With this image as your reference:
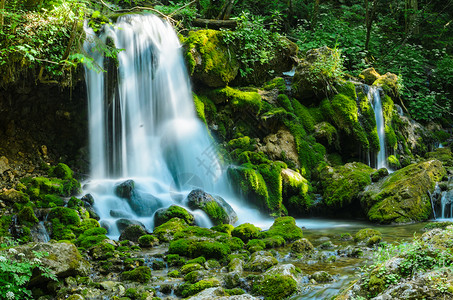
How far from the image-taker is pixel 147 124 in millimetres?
11406

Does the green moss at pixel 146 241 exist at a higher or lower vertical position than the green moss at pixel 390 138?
lower

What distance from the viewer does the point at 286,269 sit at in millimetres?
4707

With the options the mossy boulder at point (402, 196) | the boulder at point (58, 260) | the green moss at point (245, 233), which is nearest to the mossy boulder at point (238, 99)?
the mossy boulder at point (402, 196)

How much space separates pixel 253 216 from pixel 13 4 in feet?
24.0

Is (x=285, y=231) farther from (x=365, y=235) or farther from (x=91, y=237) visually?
(x=91, y=237)

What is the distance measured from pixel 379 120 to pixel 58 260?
12.6 meters

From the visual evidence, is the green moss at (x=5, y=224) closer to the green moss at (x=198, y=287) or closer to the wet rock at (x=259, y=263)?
the green moss at (x=198, y=287)

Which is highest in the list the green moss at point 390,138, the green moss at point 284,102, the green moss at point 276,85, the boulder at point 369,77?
the boulder at point 369,77

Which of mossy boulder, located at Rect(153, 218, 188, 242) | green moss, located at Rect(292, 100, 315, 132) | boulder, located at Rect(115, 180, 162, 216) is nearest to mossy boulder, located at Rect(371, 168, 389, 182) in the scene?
green moss, located at Rect(292, 100, 315, 132)

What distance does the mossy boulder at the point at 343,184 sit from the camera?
1051cm

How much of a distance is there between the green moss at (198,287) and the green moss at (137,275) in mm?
687

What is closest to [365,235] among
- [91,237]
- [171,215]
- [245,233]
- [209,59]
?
[245,233]

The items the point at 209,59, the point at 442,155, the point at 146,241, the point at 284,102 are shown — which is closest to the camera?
the point at 146,241

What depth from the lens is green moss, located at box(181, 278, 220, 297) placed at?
443 centimetres
